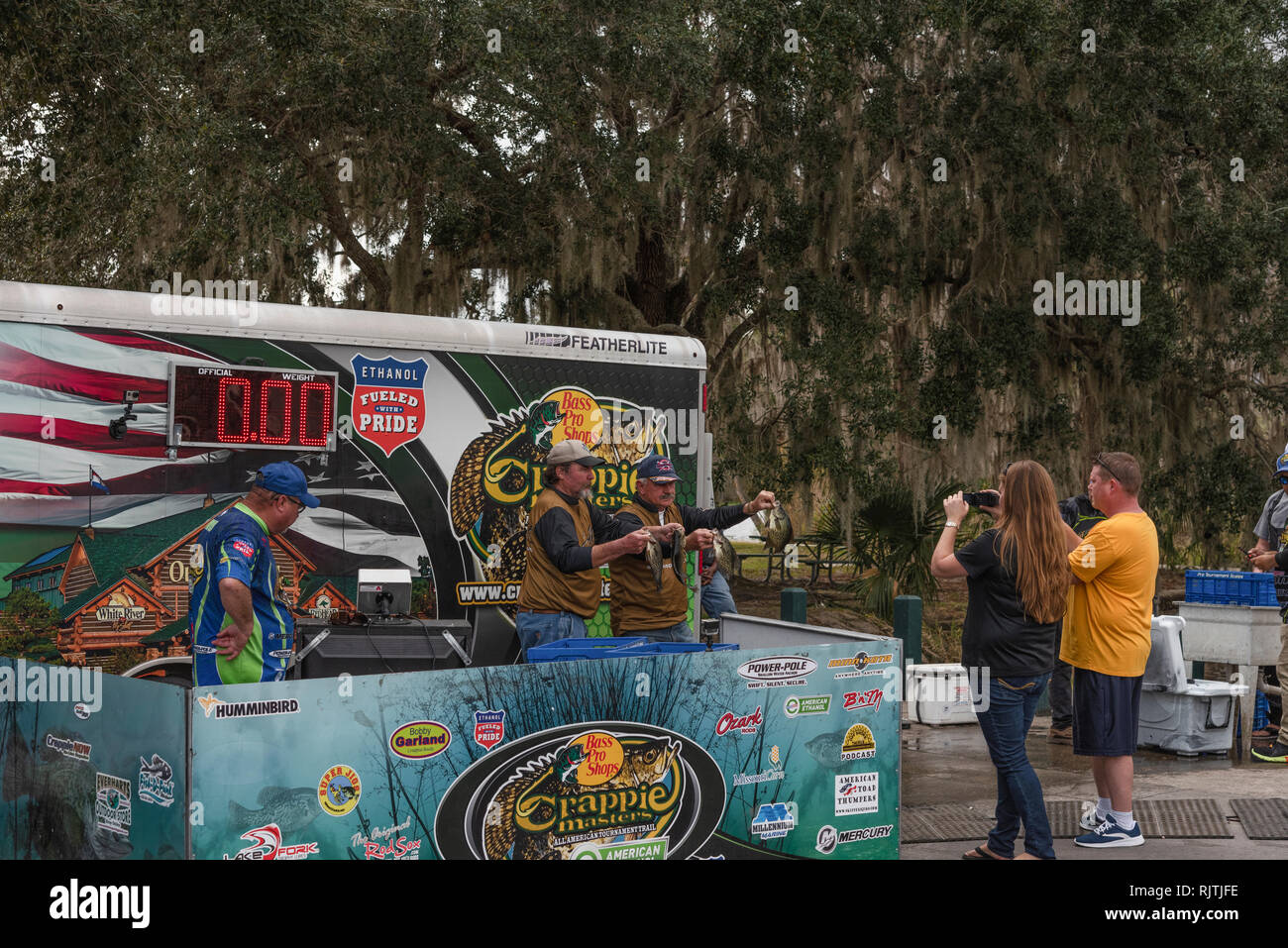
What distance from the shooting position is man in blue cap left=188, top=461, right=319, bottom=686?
5383 mm

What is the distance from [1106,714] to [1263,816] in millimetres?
1854

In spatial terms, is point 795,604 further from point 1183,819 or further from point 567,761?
point 567,761

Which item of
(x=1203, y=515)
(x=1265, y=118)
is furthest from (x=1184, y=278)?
(x=1203, y=515)

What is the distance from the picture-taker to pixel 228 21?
12.1m

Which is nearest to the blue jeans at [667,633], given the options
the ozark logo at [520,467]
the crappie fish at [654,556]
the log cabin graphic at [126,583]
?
the crappie fish at [654,556]

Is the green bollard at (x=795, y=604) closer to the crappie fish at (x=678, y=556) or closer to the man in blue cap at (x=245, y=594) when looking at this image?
the crappie fish at (x=678, y=556)

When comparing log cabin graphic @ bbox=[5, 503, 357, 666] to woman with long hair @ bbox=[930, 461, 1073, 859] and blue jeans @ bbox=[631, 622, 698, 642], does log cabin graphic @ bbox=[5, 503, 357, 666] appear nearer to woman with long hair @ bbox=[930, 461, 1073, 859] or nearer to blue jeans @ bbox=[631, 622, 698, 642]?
blue jeans @ bbox=[631, 622, 698, 642]

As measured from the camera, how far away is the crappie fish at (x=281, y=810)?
4.46m

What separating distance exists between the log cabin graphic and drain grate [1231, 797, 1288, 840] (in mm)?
5263

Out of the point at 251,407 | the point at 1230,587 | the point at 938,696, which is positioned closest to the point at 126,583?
the point at 251,407

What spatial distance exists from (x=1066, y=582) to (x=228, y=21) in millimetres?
9481

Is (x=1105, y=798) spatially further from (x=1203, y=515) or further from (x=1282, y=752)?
(x=1203, y=515)

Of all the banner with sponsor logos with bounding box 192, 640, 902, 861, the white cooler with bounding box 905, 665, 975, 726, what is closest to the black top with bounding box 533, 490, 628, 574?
the banner with sponsor logos with bounding box 192, 640, 902, 861

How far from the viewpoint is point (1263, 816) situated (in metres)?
7.66
